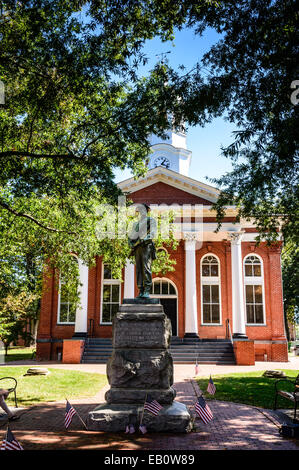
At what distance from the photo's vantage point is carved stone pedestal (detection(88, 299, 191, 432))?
6.14 metres

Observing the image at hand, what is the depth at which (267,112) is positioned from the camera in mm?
8414

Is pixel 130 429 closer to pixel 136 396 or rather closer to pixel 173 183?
pixel 136 396

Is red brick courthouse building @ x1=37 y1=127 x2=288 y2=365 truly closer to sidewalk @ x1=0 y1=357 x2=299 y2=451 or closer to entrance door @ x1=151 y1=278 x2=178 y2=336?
entrance door @ x1=151 y1=278 x2=178 y2=336

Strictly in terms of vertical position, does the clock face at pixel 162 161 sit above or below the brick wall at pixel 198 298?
above

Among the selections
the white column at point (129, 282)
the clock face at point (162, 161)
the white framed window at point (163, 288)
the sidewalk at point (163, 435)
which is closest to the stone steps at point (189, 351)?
the white column at point (129, 282)

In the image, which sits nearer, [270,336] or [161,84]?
[161,84]

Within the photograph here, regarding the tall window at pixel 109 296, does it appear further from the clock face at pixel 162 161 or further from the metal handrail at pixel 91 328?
the clock face at pixel 162 161

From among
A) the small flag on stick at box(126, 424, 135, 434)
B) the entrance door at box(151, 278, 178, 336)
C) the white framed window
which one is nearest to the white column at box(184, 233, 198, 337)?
the entrance door at box(151, 278, 178, 336)

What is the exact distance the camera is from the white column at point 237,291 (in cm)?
1902

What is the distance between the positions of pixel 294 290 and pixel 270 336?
21777 millimetres

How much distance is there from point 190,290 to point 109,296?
5089 mm

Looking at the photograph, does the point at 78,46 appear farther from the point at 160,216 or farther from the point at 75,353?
the point at 75,353

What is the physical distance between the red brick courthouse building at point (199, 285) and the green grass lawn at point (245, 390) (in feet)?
23.7

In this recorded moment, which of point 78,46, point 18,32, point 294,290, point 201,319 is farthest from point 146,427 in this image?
point 294,290
